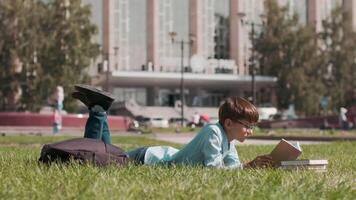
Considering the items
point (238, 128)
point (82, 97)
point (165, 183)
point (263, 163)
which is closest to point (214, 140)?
point (238, 128)

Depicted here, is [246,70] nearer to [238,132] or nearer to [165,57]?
[165,57]

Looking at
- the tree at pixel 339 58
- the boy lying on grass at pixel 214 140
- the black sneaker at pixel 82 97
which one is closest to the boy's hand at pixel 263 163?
the boy lying on grass at pixel 214 140

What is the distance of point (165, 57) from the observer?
7425 cm

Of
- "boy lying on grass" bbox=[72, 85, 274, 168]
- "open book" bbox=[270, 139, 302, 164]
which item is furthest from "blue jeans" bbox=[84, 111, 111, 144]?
"open book" bbox=[270, 139, 302, 164]

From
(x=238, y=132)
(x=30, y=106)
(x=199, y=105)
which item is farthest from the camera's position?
(x=199, y=105)

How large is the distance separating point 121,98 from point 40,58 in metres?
23.9

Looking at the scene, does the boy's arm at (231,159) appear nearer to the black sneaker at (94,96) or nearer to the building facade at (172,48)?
the black sneaker at (94,96)

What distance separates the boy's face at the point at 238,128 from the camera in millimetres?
6211

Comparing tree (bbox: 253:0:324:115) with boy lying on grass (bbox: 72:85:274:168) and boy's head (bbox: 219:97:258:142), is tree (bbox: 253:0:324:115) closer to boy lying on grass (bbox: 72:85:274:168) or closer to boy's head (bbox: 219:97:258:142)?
boy lying on grass (bbox: 72:85:274:168)

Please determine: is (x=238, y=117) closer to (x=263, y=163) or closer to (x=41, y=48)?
(x=263, y=163)

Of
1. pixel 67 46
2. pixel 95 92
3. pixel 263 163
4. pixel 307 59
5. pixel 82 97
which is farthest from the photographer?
pixel 307 59

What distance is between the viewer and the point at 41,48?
5238 centimetres

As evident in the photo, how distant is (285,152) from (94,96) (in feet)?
6.85

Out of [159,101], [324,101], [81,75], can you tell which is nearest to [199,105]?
[159,101]
